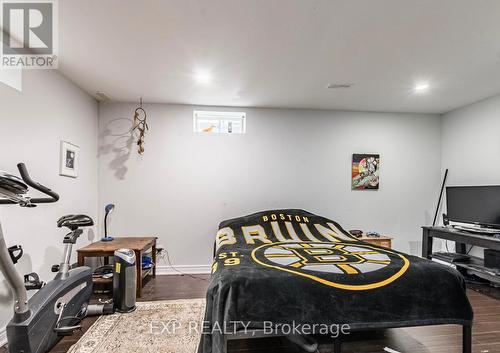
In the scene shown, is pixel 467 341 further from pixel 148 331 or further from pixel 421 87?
pixel 421 87

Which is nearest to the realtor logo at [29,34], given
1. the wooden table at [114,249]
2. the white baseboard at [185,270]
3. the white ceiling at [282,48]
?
the white ceiling at [282,48]

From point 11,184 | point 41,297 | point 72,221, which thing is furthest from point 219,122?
point 11,184

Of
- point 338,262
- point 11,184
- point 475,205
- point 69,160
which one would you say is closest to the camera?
point 11,184

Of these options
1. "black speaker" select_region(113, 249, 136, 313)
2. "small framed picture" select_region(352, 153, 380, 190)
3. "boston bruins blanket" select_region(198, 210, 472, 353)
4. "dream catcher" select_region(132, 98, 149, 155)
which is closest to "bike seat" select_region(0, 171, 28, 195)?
"boston bruins blanket" select_region(198, 210, 472, 353)

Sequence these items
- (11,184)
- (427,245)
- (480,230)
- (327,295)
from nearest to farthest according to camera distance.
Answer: (11,184), (327,295), (480,230), (427,245)

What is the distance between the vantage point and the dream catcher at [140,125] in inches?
151

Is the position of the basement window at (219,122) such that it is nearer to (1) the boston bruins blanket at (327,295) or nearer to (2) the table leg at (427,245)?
(1) the boston bruins blanket at (327,295)

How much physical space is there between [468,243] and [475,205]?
0.55 meters

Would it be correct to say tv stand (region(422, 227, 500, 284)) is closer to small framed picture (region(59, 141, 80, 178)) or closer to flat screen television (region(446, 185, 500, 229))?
flat screen television (region(446, 185, 500, 229))

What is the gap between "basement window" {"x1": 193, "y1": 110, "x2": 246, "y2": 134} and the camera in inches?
163

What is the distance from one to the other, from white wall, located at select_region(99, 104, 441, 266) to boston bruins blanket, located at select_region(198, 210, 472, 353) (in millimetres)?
1960

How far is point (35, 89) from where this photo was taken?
2543 mm

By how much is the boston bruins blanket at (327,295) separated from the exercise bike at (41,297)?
997 mm

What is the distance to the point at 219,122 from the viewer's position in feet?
13.8
